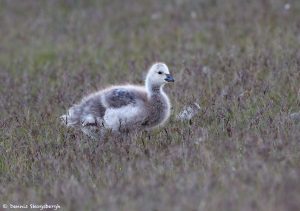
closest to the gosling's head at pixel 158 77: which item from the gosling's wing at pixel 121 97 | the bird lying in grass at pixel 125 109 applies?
the bird lying in grass at pixel 125 109

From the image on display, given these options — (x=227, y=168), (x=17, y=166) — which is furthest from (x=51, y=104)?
(x=227, y=168)

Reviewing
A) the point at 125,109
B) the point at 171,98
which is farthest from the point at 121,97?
the point at 171,98

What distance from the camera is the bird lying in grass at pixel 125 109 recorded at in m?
8.91

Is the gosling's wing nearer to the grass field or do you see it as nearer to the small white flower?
the grass field

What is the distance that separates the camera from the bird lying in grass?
8.91 meters

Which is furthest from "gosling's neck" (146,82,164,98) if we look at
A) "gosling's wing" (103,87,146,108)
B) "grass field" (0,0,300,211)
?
"grass field" (0,0,300,211)

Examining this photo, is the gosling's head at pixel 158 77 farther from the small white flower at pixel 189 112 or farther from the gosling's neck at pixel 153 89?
the small white flower at pixel 189 112

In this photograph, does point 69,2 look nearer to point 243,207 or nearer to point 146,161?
point 146,161

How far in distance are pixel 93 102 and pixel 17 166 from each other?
1.28m

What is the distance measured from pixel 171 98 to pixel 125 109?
7.42ft

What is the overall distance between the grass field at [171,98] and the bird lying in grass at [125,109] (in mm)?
180

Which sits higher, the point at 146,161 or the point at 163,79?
the point at 163,79

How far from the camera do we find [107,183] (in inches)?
290

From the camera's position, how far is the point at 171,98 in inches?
435
